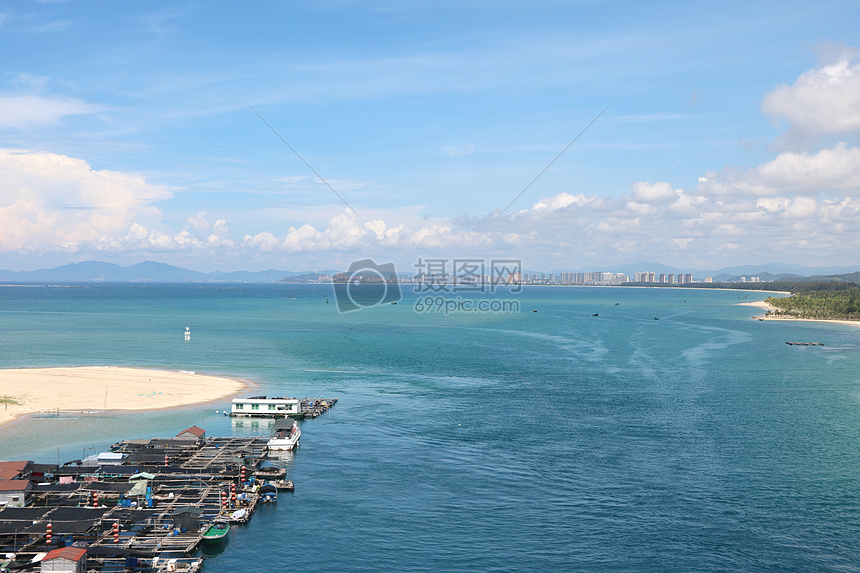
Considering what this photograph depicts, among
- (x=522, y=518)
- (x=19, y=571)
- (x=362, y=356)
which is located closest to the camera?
(x=19, y=571)

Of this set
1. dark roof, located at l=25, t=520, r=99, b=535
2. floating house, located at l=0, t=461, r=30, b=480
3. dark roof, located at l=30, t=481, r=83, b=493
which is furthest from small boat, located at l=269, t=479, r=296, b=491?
floating house, located at l=0, t=461, r=30, b=480

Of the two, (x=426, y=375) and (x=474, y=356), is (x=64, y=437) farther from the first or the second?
(x=474, y=356)

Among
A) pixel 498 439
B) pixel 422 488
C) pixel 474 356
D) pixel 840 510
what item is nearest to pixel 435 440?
pixel 498 439

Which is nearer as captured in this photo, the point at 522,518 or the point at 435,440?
the point at 522,518

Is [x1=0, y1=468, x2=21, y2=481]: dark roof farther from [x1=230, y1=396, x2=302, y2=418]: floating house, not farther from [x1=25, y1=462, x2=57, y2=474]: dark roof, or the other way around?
[x1=230, y1=396, x2=302, y2=418]: floating house

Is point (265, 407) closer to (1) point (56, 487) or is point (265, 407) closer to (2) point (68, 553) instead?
(1) point (56, 487)

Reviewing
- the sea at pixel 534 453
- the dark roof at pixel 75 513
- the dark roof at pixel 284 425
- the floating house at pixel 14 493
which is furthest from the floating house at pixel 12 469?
the dark roof at pixel 284 425

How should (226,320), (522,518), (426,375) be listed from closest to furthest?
(522,518), (426,375), (226,320)
